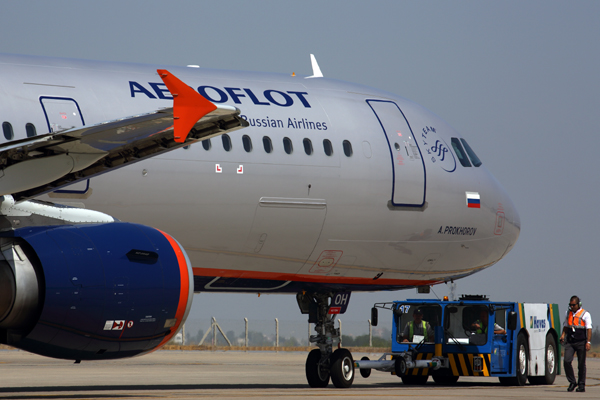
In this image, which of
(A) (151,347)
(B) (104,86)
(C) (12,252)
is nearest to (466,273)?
(B) (104,86)

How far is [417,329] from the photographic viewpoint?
1938cm

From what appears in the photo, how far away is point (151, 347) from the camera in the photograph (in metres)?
8.90

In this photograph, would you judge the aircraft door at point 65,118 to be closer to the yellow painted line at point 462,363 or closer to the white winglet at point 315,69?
the white winglet at point 315,69

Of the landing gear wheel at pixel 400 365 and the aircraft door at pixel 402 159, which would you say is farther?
the landing gear wheel at pixel 400 365

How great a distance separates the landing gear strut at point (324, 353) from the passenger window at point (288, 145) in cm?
332

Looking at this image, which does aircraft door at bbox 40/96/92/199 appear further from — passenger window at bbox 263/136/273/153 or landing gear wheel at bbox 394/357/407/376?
landing gear wheel at bbox 394/357/407/376

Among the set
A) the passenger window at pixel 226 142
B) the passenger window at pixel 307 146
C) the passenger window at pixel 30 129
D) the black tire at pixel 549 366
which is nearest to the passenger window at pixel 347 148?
the passenger window at pixel 307 146

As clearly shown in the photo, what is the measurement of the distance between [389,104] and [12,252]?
9005 mm

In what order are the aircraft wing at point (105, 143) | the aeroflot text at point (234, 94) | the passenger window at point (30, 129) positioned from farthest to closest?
1. the aeroflot text at point (234, 94)
2. the passenger window at point (30, 129)
3. the aircraft wing at point (105, 143)

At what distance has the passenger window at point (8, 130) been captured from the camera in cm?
1136

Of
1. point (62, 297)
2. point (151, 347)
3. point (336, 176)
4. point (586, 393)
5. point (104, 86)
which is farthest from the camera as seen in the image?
point (586, 393)

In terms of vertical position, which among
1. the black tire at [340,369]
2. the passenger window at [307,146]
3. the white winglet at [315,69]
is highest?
the white winglet at [315,69]

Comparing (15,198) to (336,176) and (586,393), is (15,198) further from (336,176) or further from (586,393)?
(586,393)

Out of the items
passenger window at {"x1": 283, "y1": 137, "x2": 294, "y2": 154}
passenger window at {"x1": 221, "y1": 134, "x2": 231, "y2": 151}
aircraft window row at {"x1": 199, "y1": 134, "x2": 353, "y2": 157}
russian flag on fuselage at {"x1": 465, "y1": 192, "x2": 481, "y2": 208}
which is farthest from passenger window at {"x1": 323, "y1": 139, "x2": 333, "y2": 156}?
russian flag on fuselage at {"x1": 465, "y1": 192, "x2": 481, "y2": 208}
